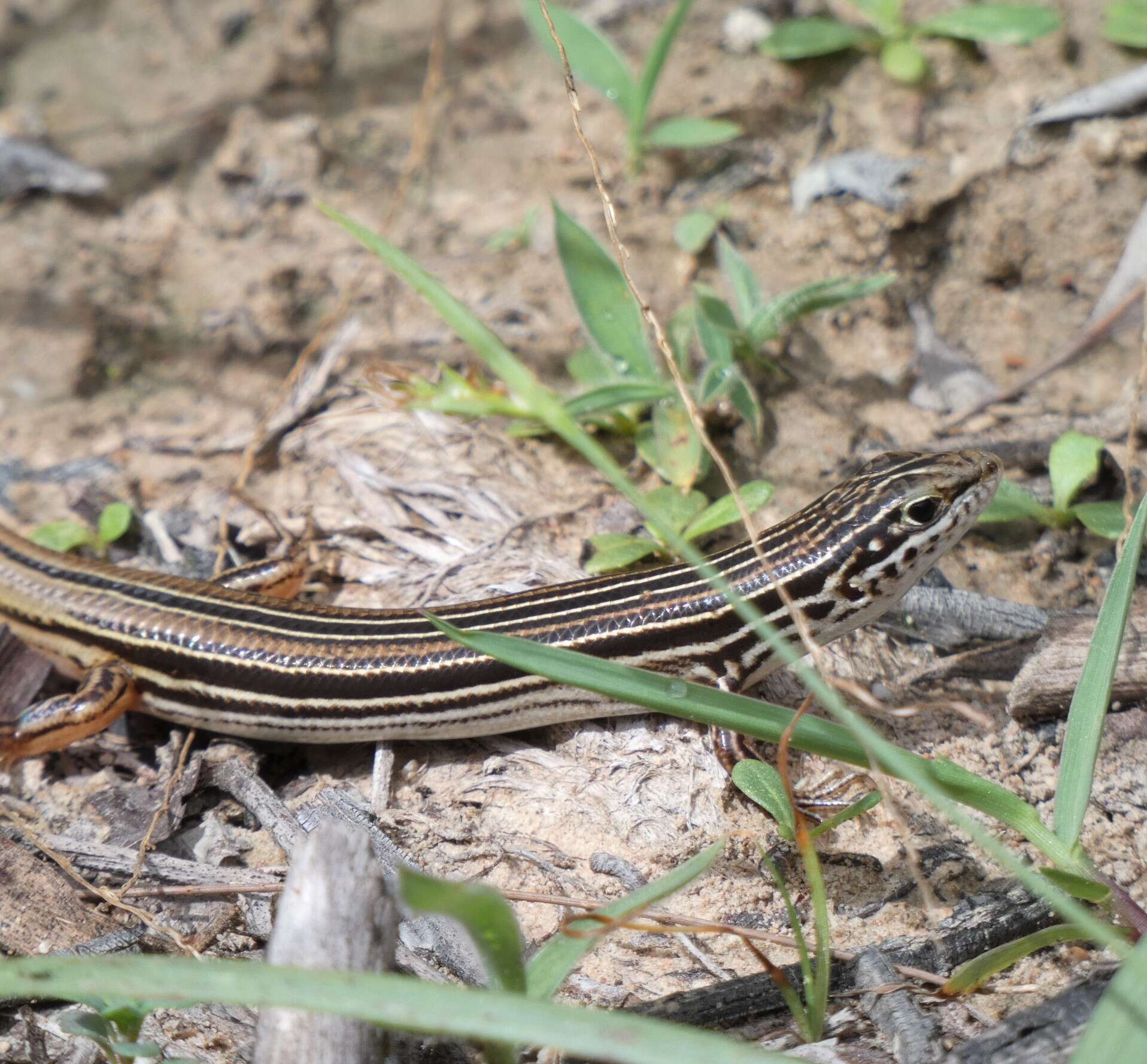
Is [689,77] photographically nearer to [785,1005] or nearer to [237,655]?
[237,655]

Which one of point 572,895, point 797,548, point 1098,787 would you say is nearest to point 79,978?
point 572,895

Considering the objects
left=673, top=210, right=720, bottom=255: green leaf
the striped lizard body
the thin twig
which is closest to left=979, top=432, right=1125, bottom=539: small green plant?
Result: the striped lizard body

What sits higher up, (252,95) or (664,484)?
(252,95)

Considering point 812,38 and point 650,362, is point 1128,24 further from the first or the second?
point 650,362

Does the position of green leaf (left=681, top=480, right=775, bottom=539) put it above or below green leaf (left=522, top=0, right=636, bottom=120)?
below

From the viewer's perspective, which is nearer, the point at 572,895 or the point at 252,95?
the point at 572,895

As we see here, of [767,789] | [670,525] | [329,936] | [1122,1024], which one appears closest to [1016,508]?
[670,525]

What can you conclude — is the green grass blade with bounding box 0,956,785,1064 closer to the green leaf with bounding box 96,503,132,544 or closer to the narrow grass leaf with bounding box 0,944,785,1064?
the narrow grass leaf with bounding box 0,944,785,1064
